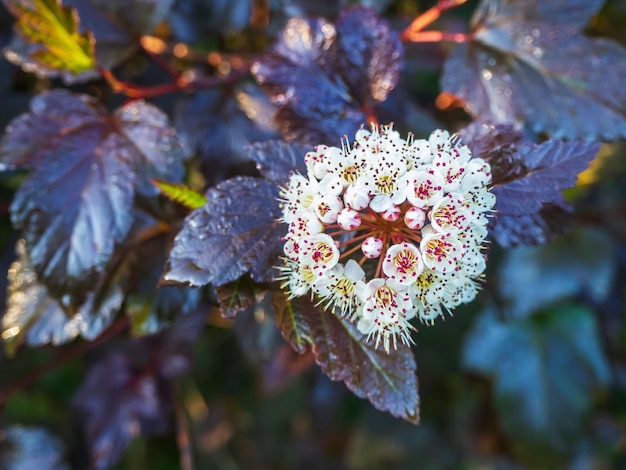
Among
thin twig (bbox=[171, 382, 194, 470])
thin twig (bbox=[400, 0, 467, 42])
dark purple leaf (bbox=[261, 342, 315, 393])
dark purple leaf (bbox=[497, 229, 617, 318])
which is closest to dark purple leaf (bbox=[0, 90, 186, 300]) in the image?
thin twig (bbox=[400, 0, 467, 42])

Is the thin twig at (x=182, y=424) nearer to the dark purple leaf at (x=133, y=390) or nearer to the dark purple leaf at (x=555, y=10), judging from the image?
the dark purple leaf at (x=133, y=390)

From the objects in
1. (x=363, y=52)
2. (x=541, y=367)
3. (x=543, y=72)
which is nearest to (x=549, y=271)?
(x=541, y=367)

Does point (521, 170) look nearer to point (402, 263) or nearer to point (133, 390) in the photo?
point (402, 263)

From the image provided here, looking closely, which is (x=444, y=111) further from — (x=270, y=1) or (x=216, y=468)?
(x=216, y=468)

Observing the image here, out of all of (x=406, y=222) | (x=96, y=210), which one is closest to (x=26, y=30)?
(x=96, y=210)

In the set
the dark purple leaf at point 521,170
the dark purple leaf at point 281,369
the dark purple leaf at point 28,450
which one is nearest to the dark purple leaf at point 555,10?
the dark purple leaf at point 521,170

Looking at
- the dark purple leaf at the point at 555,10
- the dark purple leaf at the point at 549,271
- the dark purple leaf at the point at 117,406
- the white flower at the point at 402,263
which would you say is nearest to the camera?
the white flower at the point at 402,263

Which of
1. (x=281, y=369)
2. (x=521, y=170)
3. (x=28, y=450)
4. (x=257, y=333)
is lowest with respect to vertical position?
(x=281, y=369)
